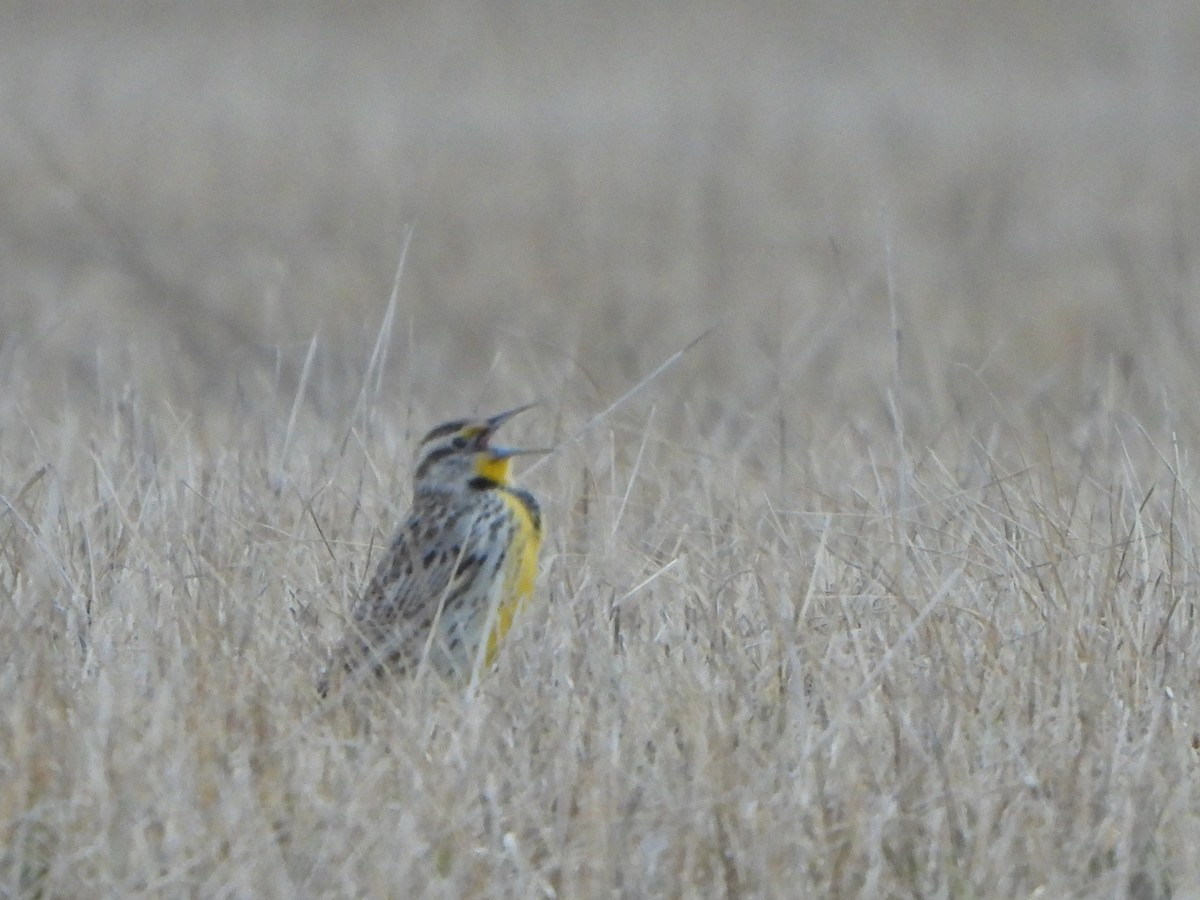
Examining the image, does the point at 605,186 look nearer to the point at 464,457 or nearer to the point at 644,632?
the point at 464,457

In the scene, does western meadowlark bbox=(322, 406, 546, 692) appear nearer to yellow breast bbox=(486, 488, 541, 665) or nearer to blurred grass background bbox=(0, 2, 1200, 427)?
yellow breast bbox=(486, 488, 541, 665)

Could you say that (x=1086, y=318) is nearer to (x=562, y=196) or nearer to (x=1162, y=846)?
(x=562, y=196)

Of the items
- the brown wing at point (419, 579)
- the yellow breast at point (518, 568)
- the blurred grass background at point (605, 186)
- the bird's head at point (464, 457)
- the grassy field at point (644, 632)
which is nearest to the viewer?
the grassy field at point (644, 632)

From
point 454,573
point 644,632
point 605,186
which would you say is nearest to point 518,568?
point 454,573

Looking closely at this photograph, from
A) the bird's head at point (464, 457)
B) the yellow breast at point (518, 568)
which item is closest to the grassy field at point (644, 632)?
the yellow breast at point (518, 568)

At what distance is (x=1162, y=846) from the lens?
10.3 feet

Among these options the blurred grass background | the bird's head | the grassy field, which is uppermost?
the bird's head

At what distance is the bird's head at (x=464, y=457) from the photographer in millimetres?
Result: 4480

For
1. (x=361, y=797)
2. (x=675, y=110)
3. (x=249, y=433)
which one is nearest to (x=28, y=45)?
(x=675, y=110)

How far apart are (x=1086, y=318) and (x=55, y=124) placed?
8.42 meters

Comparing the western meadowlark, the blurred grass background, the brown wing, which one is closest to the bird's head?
the western meadowlark

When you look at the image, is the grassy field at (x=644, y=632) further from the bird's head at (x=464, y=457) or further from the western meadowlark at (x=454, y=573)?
the bird's head at (x=464, y=457)

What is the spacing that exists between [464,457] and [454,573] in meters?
0.48

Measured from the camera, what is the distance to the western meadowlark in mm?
3998
